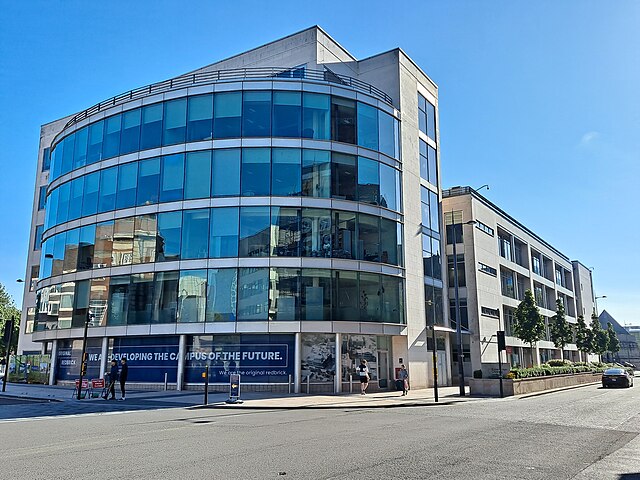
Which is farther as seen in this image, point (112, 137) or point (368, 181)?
point (112, 137)

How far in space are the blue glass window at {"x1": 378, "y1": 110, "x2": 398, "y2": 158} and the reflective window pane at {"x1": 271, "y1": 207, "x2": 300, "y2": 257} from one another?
26.3 ft

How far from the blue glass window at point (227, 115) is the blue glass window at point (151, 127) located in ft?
13.0

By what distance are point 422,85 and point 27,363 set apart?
3654 cm

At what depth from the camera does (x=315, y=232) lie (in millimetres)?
31406

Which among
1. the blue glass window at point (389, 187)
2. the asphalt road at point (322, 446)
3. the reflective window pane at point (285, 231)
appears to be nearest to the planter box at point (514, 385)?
the asphalt road at point (322, 446)

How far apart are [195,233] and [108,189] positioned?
799 cm

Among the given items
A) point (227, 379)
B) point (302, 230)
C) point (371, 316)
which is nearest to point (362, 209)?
point (302, 230)

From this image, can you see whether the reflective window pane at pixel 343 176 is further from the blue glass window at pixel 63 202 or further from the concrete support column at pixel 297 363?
the blue glass window at pixel 63 202

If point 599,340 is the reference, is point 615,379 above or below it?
below

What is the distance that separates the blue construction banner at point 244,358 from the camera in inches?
1155

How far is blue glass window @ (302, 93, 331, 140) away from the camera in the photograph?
1288 inches

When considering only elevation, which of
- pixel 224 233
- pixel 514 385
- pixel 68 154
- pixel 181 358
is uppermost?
pixel 68 154

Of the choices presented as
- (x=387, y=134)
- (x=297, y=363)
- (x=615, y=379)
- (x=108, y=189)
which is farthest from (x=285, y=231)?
(x=615, y=379)

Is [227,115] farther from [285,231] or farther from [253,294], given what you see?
[253,294]
